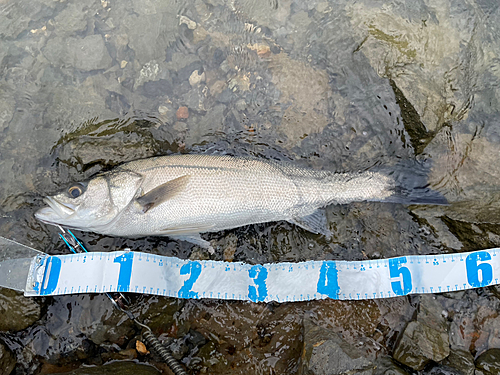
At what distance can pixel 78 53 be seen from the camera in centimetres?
345

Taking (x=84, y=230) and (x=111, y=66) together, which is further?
(x=111, y=66)

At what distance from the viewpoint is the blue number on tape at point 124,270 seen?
299cm

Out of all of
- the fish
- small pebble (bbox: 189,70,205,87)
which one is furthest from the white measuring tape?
small pebble (bbox: 189,70,205,87)

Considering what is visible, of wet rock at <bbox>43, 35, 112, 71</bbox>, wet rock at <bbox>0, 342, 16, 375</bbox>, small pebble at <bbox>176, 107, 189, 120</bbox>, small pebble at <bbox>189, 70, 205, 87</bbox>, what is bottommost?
wet rock at <bbox>0, 342, 16, 375</bbox>

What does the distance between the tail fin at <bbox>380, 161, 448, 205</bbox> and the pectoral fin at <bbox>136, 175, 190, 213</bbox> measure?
193cm

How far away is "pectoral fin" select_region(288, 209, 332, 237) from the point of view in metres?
3.13

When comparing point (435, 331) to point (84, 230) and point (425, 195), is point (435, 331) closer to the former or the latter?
point (425, 195)

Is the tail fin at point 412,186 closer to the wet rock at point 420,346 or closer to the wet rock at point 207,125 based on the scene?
the wet rock at point 420,346

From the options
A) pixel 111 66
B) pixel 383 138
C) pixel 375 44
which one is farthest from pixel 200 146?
pixel 375 44

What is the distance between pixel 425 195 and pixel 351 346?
5.06 ft

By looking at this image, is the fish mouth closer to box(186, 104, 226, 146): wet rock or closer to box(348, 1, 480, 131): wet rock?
box(186, 104, 226, 146): wet rock

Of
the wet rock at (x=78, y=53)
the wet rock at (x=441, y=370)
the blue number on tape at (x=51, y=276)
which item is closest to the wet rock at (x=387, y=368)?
the wet rock at (x=441, y=370)

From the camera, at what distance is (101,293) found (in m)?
3.11

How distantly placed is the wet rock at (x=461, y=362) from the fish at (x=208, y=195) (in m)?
1.40
